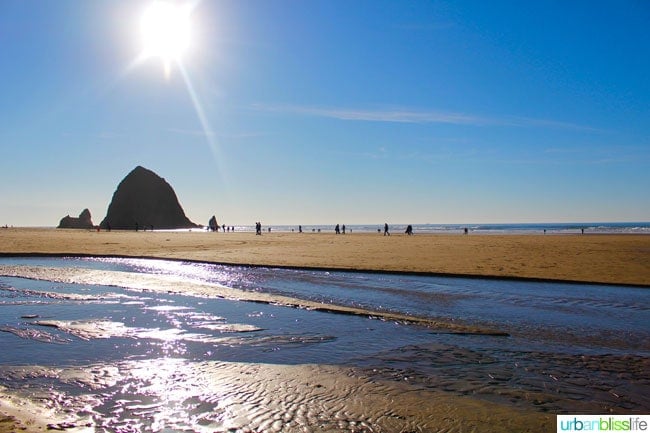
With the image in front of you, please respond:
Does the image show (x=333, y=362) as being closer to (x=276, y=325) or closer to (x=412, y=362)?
(x=412, y=362)

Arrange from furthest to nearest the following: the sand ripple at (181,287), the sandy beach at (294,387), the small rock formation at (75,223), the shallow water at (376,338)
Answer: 1. the small rock formation at (75,223)
2. the sand ripple at (181,287)
3. the shallow water at (376,338)
4. the sandy beach at (294,387)

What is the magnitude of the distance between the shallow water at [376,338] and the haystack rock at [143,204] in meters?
167

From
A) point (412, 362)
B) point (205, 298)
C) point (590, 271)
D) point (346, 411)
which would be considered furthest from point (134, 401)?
point (590, 271)

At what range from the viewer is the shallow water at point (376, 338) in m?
6.51

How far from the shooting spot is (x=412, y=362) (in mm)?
7668

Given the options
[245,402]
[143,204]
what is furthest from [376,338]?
[143,204]

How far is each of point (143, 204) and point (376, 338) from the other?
18260cm

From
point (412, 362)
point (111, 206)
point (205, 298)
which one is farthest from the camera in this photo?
point (111, 206)

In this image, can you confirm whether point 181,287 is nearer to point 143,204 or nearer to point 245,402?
point 245,402

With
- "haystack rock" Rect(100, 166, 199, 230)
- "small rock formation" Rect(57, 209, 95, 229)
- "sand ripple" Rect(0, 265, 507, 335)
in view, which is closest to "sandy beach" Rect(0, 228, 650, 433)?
"sand ripple" Rect(0, 265, 507, 335)

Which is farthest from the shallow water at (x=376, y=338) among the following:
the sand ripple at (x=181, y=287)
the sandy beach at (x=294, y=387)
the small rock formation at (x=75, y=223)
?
the small rock formation at (x=75, y=223)

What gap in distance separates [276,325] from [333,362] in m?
3.26

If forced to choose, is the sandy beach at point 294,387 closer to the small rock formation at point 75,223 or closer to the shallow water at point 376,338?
the shallow water at point 376,338

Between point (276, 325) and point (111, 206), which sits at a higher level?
point (111, 206)
